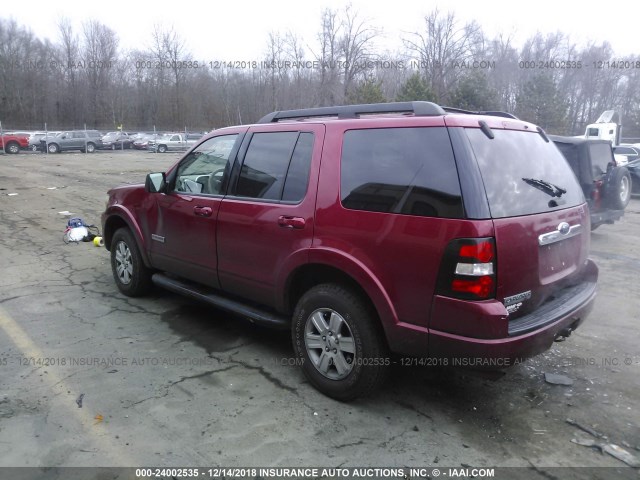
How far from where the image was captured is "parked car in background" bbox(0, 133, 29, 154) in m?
30.7

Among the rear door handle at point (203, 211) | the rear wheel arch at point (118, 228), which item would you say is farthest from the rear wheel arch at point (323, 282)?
the rear wheel arch at point (118, 228)

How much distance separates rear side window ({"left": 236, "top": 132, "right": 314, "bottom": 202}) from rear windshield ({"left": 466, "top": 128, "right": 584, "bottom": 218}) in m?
1.23

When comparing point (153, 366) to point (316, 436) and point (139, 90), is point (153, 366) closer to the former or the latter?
point (316, 436)

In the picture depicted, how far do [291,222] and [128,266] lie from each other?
8.98 ft

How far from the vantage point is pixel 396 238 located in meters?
2.87

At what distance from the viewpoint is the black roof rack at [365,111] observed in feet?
10.2

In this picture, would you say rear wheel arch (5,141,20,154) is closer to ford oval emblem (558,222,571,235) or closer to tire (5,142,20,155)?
tire (5,142,20,155)

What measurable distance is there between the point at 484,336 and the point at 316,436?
118 centimetres

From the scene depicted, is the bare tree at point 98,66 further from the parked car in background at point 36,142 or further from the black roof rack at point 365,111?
the black roof rack at point 365,111

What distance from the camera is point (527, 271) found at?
2812 mm

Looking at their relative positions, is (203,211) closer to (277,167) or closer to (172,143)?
(277,167)

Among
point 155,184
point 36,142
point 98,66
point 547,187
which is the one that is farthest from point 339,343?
point 98,66

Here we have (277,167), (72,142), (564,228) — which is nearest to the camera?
(564,228)

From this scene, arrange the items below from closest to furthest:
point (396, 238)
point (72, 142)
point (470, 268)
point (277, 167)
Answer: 1. point (470, 268)
2. point (396, 238)
3. point (277, 167)
4. point (72, 142)
